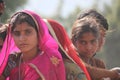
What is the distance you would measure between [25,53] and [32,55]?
57 millimetres

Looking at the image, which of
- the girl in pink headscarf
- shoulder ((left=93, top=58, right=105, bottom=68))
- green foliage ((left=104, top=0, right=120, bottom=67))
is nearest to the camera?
the girl in pink headscarf

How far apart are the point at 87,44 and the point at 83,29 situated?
0.15 m

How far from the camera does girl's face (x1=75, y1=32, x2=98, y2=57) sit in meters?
4.11

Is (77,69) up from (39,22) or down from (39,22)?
down

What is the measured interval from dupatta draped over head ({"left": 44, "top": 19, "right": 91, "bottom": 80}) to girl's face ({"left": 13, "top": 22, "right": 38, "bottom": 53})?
0.60 ft

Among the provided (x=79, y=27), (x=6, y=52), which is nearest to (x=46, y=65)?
(x=6, y=52)

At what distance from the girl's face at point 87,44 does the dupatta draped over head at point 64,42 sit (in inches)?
11.5

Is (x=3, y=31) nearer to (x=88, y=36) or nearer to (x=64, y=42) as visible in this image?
(x=64, y=42)

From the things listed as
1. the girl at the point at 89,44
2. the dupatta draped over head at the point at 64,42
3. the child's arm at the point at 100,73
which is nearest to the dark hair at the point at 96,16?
the girl at the point at 89,44

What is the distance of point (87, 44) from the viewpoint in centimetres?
412

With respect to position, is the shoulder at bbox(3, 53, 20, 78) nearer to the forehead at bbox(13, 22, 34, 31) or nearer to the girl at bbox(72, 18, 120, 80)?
the forehead at bbox(13, 22, 34, 31)

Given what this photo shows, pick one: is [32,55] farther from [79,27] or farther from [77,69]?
[79,27]

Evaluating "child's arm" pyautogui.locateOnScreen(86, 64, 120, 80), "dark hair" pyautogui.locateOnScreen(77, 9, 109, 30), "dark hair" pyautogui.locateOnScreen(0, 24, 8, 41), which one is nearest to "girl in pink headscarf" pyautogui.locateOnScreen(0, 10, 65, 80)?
"dark hair" pyautogui.locateOnScreen(0, 24, 8, 41)

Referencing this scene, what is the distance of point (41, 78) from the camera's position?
11.9ft
